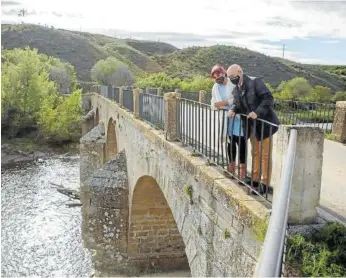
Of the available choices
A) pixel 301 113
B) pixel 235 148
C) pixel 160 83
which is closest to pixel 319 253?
pixel 235 148

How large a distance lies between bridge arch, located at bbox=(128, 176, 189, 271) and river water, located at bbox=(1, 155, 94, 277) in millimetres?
2098

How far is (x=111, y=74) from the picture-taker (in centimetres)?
6556

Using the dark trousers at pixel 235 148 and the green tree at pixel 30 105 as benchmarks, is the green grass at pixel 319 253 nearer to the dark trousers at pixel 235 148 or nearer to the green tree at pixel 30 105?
the dark trousers at pixel 235 148

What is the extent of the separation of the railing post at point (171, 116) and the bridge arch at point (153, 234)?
4352 millimetres

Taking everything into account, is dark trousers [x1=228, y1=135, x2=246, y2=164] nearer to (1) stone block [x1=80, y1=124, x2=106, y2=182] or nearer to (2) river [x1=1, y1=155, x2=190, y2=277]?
(2) river [x1=1, y1=155, x2=190, y2=277]

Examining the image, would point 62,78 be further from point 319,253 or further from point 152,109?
point 319,253

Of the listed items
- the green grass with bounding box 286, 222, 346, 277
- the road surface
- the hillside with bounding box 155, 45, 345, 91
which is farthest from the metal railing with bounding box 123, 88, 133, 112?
the hillside with bounding box 155, 45, 345, 91

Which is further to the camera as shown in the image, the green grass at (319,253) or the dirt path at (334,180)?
the dirt path at (334,180)

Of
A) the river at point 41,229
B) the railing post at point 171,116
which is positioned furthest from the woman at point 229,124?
the river at point 41,229

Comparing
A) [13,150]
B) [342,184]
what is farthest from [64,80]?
[342,184]

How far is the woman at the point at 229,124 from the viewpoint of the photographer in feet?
16.3

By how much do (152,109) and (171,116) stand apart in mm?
2570

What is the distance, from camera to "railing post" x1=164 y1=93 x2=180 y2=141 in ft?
24.9

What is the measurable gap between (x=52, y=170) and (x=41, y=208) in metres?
7.75
